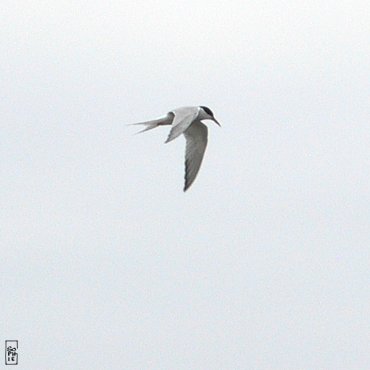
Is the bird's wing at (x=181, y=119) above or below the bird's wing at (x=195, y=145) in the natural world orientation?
below

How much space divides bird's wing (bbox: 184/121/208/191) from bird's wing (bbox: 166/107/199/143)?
2.50 meters

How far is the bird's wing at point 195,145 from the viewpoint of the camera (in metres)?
34.4

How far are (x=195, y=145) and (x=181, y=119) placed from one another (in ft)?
13.7

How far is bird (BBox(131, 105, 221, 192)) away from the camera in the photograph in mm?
31484

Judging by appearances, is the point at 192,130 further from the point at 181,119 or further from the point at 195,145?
the point at 181,119

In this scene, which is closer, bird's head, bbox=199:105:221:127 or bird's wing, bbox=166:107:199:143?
bird's wing, bbox=166:107:199:143

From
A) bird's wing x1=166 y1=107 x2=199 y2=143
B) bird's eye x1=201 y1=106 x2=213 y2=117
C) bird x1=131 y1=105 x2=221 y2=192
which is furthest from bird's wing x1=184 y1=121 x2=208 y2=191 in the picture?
bird's wing x1=166 y1=107 x2=199 y2=143

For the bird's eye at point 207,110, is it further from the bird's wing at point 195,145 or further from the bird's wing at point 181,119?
the bird's wing at point 181,119

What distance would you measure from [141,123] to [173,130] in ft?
12.9

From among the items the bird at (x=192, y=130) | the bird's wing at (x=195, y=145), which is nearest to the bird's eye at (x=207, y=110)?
the bird at (x=192, y=130)

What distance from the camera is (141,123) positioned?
33031mm

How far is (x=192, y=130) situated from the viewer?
114ft

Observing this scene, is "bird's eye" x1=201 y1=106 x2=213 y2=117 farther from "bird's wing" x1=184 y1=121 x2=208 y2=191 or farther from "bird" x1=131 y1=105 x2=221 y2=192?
"bird's wing" x1=184 y1=121 x2=208 y2=191

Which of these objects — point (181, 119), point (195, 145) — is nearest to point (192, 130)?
point (195, 145)
